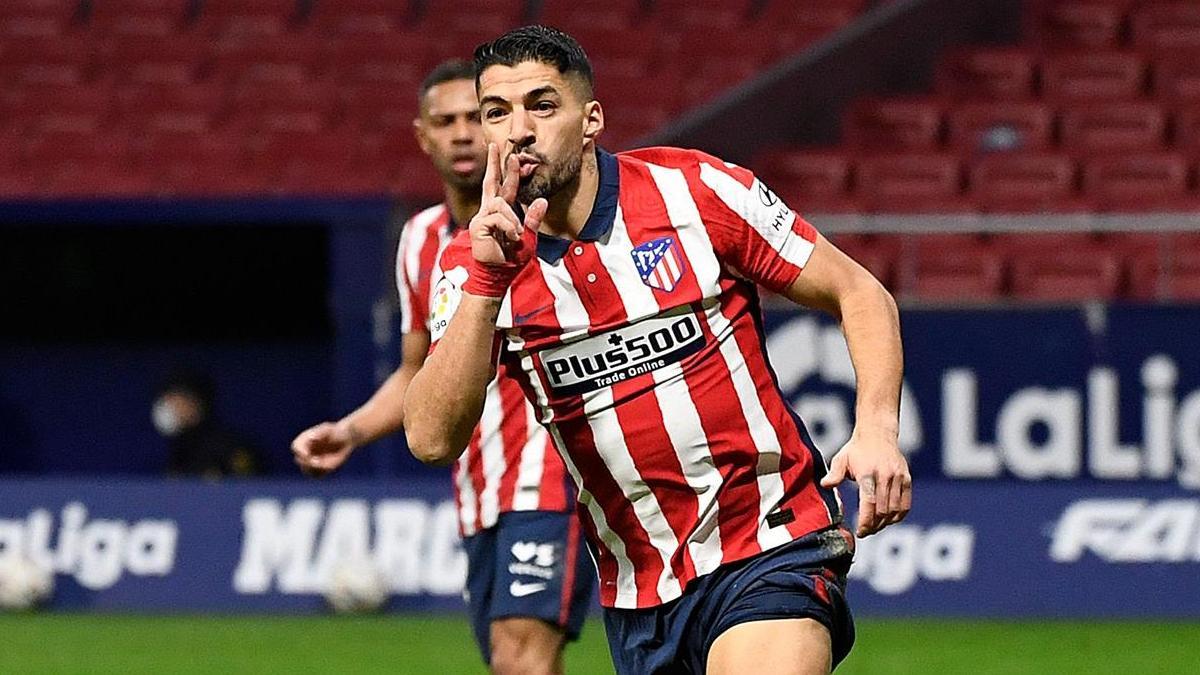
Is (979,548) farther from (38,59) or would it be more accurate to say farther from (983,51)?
(38,59)

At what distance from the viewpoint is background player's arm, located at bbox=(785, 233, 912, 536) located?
169 inches

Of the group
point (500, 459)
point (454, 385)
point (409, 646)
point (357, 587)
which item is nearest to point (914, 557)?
point (409, 646)

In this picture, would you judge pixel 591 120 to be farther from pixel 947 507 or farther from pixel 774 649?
pixel 947 507

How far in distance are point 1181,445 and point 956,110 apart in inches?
162

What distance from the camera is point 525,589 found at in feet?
20.6

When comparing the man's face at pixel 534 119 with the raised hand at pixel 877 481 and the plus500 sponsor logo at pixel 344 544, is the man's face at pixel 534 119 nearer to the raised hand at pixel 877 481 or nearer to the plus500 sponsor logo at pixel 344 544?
the raised hand at pixel 877 481

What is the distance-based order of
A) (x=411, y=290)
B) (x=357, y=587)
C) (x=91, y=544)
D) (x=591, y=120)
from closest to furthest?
1. (x=591, y=120)
2. (x=411, y=290)
3. (x=357, y=587)
4. (x=91, y=544)

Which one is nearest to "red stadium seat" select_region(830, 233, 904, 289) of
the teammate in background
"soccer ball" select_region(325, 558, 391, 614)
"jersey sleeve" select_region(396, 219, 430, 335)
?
"soccer ball" select_region(325, 558, 391, 614)

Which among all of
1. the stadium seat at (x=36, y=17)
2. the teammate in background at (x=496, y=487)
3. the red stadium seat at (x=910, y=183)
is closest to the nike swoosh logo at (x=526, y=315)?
the teammate in background at (x=496, y=487)

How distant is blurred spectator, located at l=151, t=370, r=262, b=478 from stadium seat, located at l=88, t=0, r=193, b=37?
406 cm

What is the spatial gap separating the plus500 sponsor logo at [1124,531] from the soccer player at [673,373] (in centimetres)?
695

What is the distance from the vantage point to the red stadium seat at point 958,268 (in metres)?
13.8

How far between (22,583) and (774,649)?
8.34 metres

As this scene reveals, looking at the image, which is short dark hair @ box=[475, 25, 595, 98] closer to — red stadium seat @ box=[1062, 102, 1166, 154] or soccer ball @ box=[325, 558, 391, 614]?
soccer ball @ box=[325, 558, 391, 614]
